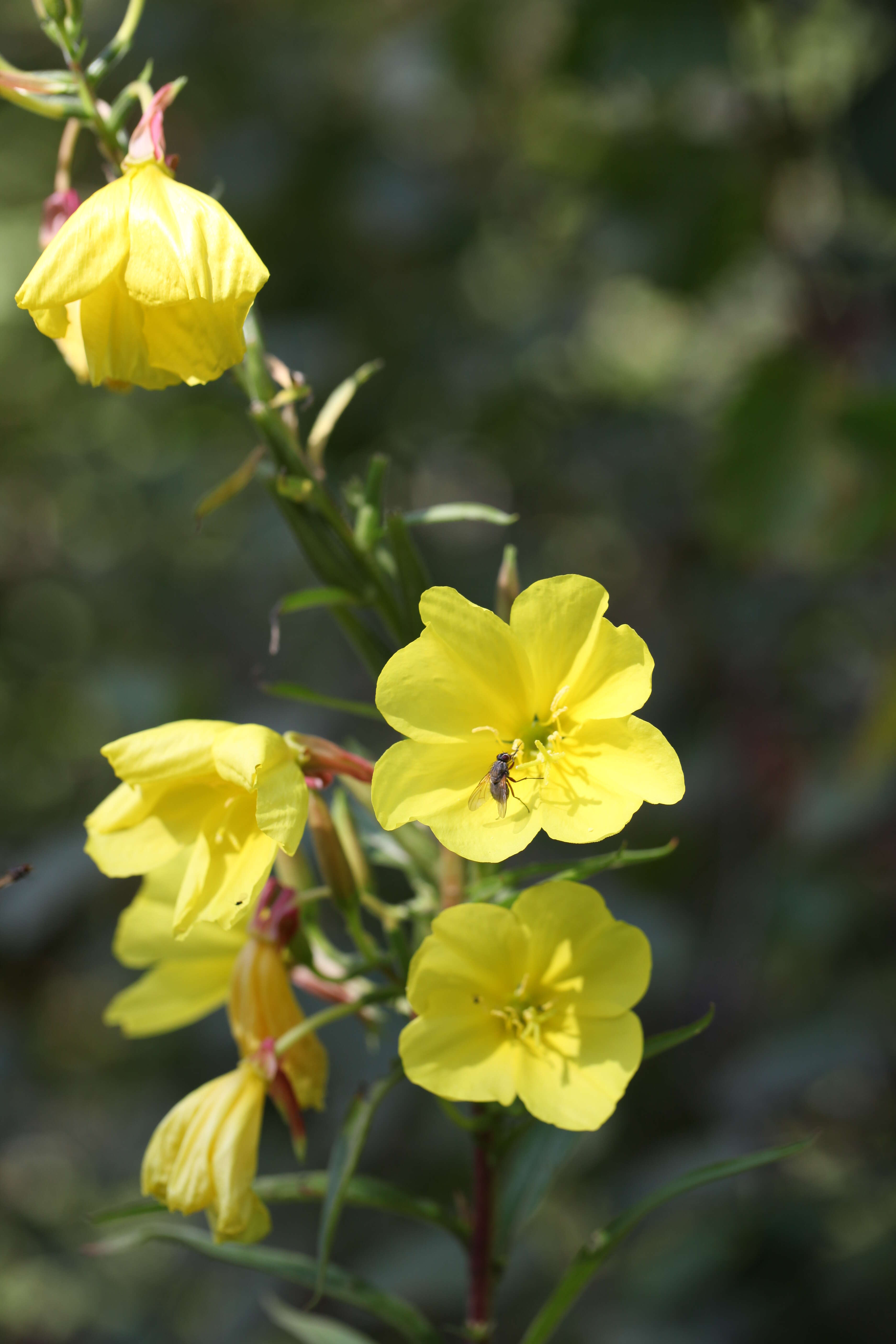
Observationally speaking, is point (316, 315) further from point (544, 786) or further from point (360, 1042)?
point (544, 786)

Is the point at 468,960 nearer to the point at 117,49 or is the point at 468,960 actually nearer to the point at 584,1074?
the point at 584,1074

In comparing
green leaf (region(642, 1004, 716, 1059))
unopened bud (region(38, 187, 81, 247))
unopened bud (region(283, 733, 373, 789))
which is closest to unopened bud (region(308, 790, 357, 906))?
unopened bud (region(283, 733, 373, 789))

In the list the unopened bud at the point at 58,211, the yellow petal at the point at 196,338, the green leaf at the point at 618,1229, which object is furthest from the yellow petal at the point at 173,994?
the unopened bud at the point at 58,211

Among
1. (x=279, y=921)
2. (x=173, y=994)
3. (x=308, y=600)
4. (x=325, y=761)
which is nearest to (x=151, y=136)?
(x=308, y=600)

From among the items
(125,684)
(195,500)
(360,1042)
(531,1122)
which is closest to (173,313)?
(531,1122)

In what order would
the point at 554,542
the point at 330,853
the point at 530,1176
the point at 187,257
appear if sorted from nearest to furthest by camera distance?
the point at 187,257, the point at 330,853, the point at 530,1176, the point at 554,542

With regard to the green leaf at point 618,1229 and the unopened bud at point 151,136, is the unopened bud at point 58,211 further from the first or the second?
the green leaf at point 618,1229

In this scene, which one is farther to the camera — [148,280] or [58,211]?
[58,211]
